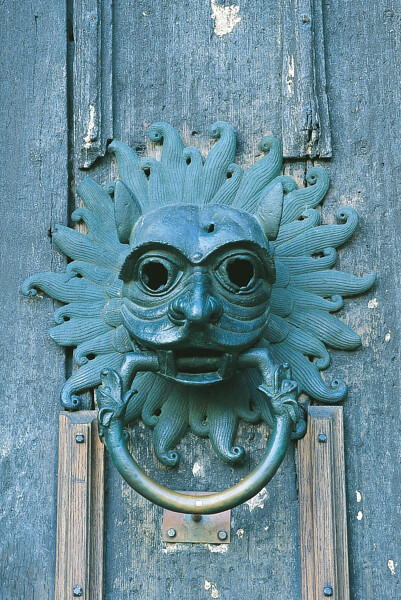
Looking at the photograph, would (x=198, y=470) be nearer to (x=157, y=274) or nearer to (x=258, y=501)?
(x=258, y=501)

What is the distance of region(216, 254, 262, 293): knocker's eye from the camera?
1.25 metres

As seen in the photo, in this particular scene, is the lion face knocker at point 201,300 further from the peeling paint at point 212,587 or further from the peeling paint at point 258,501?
the peeling paint at point 212,587

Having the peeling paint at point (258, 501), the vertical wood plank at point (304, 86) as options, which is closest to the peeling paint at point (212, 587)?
the peeling paint at point (258, 501)

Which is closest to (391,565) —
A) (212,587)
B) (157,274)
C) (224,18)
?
(212,587)

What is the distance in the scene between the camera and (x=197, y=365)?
1.28 metres

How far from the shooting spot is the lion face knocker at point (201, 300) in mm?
1237

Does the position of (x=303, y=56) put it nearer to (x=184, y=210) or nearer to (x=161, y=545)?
(x=184, y=210)

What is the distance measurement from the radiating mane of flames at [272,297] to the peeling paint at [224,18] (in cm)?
20

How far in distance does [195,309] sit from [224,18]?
65 cm

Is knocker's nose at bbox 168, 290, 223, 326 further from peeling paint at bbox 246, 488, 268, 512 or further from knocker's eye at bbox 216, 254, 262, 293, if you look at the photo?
peeling paint at bbox 246, 488, 268, 512

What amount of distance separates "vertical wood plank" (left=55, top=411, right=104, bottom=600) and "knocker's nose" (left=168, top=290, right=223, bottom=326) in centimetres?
28

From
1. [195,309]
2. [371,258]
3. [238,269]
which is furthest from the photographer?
[371,258]

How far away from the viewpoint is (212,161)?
1488mm

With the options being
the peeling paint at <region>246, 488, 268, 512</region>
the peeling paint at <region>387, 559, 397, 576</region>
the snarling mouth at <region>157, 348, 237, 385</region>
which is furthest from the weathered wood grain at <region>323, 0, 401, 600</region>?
the snarling mouth at <region>157, 348, 237, 385</region>
